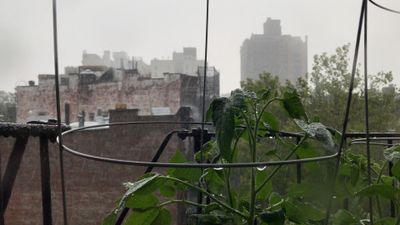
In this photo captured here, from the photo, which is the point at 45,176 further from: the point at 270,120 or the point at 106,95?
the point at 106,95

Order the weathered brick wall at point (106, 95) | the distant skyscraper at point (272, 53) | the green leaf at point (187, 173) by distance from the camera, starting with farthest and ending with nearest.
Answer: the weathered brick wall at point (106, 95)
the distant skyscraper at point (272, 53)
the green leaf at point (187, 173)

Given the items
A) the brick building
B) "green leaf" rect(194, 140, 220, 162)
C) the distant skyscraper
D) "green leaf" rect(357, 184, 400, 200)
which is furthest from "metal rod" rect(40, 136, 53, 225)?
the brick building

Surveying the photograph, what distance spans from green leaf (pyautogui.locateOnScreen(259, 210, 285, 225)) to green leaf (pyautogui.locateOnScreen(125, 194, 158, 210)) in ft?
0.41

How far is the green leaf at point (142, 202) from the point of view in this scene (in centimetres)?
49

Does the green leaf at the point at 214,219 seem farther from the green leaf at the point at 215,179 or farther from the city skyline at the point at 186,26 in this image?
the city skyline at the point at 186,26

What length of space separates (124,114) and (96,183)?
839 mm

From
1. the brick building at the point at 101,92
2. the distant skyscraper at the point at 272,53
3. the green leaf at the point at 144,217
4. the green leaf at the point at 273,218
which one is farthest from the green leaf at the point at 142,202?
the brick building at the point at 101,92

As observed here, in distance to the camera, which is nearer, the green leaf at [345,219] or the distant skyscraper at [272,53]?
the green leaf at [345,219]

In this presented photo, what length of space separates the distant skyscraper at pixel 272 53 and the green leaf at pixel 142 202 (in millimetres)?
1611

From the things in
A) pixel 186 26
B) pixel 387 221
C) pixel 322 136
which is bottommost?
pixel 387 221

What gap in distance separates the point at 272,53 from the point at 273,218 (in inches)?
89.1

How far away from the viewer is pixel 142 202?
1.63 feet

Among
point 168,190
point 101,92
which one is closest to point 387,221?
point 168,190

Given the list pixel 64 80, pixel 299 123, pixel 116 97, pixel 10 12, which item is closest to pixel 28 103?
pixel 64 80
